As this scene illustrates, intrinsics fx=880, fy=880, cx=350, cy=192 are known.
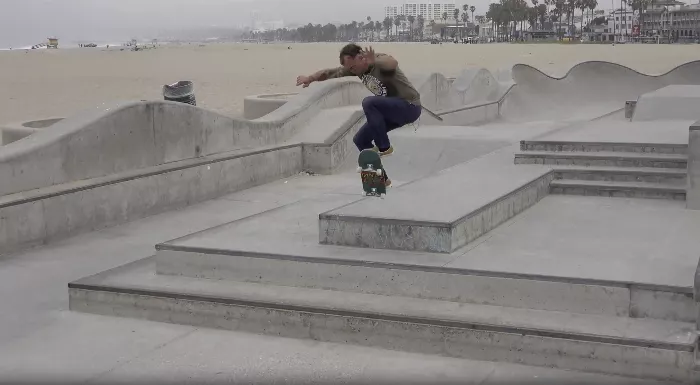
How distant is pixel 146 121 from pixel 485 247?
504 centimetres

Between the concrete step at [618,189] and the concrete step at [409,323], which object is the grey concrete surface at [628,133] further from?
the concrete step at [409,323]

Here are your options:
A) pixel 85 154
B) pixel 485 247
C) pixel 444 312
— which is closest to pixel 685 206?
pixel 485 247

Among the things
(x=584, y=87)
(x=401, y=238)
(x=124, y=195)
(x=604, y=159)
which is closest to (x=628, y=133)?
(x=604, y=159)

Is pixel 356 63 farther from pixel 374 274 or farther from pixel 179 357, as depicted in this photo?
pixel 179 357

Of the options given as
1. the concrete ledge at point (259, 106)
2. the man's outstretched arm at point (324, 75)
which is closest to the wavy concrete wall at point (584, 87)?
the concrete ledge at point (259, 106)

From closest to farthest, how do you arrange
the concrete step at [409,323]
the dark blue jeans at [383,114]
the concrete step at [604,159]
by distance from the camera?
the concrete step at [409,323]
the dark blue jeans at [383,114]
the concrete step at [604,159]

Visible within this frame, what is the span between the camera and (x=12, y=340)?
5.94 meters

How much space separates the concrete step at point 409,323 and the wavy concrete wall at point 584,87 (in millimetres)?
17025

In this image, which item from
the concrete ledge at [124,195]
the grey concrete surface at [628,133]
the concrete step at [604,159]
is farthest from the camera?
the grey concrete surface at [628,133]

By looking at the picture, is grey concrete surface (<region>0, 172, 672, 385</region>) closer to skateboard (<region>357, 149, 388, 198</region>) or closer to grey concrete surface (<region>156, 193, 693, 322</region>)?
grey concrete surface (<region>156, 193, 693, 322</region>)

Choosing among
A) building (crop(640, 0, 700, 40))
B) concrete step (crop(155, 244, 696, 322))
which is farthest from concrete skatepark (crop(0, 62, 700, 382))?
building (crop(640, 0, 700, 40))

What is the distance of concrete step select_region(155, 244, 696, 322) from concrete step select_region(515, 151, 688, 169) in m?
3.81

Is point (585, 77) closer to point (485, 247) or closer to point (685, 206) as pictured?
point (685, 206)

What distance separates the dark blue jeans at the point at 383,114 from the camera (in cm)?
747
